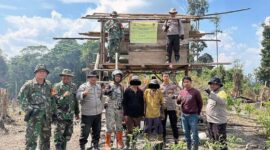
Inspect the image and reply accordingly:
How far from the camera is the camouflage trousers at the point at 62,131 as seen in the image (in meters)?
8.12

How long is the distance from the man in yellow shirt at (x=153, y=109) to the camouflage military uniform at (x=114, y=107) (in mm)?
591

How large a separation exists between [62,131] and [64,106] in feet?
1.69

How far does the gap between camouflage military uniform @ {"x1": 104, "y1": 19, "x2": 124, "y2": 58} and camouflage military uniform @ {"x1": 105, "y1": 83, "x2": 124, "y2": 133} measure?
3.21 metres

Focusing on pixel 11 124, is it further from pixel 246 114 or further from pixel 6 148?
pixel 246 114

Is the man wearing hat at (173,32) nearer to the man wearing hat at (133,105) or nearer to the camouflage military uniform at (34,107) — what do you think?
the man wearing hat at (133,105)

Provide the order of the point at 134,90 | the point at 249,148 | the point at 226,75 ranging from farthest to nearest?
the point at 226,75, the point at 249,148, the point at 134,90

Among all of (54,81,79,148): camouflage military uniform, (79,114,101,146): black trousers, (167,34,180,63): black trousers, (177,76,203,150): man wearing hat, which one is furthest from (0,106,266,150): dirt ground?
(167,34,180,63): black trousers

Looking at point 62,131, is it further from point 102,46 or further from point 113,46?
point 102,46

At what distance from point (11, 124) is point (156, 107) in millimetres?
9149

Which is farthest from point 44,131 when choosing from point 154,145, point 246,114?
point 246,114

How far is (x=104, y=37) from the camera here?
12.2 meters

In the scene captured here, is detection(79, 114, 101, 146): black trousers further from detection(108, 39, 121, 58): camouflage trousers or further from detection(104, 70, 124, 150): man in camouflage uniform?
detection(108, 39, 121, 58): camouflage trousers

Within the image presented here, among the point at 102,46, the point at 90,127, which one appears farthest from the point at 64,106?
the point at 102,46

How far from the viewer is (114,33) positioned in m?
11.7
